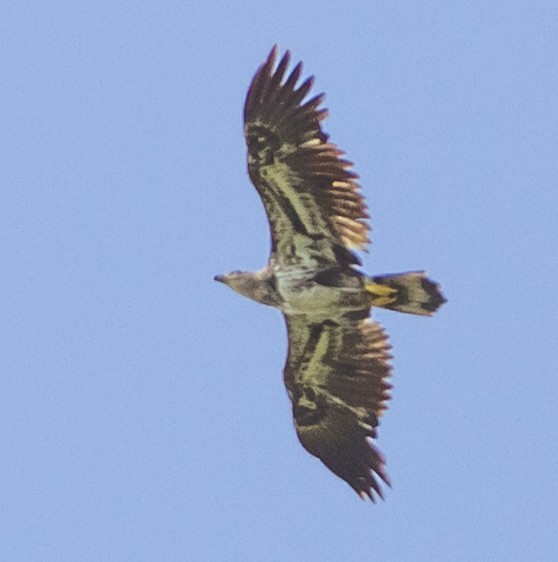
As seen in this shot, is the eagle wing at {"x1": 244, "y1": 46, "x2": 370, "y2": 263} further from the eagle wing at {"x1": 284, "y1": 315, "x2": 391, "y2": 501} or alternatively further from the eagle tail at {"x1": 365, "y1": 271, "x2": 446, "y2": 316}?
the eagle wing at {"x1": 284, "y1": 315, "x2": 391, "y2": 501}

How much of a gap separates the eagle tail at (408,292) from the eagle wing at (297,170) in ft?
1.09

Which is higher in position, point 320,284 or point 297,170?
point 297,170

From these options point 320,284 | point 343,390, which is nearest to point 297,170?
point 320,284

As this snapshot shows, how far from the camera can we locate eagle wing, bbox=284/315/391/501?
16.7m

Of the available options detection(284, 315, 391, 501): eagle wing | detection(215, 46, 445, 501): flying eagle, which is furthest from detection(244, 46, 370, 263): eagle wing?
detection(284, 315, 391, 501): eagle wing

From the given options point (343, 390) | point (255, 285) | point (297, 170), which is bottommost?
point (343, 390)

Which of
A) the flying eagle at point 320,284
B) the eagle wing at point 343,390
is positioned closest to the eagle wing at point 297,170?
the flying eagle at point 320,284

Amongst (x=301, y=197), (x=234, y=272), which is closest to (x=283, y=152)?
(x=301, y=197)

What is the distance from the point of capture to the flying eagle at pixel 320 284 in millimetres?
15703

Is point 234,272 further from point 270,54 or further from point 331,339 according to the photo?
point 270,54

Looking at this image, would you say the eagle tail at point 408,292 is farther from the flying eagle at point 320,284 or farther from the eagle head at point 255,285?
the eagle head at point 255,285

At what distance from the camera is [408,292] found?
1605cm

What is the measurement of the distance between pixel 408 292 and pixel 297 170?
1.44m

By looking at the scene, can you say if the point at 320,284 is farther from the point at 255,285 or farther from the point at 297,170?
the point at 297,170
